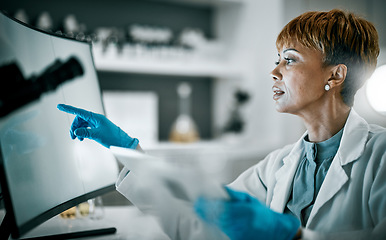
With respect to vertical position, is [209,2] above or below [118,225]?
above

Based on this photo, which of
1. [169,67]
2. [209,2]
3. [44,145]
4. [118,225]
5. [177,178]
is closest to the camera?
[177,178]

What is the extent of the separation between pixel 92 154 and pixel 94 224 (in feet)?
0.69

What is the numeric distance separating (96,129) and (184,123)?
6.56 ft

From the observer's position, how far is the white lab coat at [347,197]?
2.63ft

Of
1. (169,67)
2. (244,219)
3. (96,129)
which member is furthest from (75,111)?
(169,67)

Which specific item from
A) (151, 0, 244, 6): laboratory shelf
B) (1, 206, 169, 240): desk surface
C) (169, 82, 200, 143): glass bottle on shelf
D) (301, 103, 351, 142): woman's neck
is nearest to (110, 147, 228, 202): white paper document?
(1, 206, 169, 240): desk surface

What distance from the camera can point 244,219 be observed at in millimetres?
709

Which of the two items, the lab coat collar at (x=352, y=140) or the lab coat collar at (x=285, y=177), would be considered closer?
the lab coat collar at (x=352, y=140)

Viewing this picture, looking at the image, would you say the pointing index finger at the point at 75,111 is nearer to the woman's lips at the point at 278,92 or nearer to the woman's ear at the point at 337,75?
the woman's lips at the point at 278,92

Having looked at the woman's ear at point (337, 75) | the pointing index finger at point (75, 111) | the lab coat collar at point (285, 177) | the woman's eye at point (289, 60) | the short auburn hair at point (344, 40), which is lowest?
the lab coat collar at point (285, 177)

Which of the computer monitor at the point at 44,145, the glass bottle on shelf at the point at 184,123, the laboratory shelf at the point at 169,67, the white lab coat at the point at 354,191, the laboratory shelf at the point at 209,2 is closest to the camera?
the computer monitor at the point at 44,145

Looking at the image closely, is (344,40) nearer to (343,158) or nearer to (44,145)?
(343,158)

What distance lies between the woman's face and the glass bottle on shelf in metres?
1.91

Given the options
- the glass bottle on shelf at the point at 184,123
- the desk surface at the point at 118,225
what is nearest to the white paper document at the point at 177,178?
the desk surface at the point at 118,225
